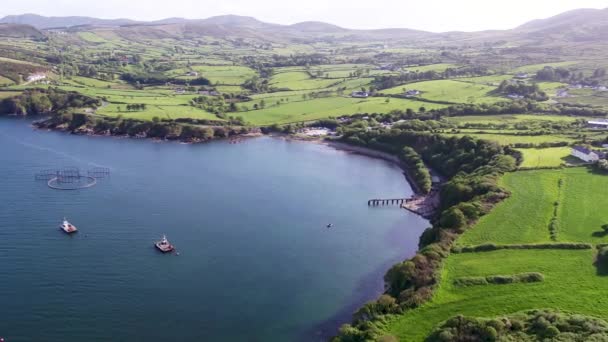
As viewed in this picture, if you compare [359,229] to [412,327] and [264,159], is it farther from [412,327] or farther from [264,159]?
[264,159]

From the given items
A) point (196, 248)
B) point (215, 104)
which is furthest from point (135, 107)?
point (196, 248)

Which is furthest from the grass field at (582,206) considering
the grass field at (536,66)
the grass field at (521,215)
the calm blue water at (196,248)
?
the grass field at (536,66)

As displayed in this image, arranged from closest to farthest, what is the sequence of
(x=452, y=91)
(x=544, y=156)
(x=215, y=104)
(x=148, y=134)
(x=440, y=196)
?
(x=440, y=196) < (x=544, y=156) < (x=148, y=134) < (x=215, y=104) < (x=452, y=91)

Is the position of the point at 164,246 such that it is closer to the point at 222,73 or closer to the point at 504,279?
the point at 504,279

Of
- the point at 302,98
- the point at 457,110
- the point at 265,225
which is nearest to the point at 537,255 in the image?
the point at 265,225

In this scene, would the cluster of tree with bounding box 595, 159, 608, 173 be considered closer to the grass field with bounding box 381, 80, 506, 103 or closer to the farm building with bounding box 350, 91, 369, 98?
the grass field with bounding box 381, 80, 506, 103

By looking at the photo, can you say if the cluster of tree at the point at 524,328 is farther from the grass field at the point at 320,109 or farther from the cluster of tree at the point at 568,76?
the cluster of tree at the point at 568,76
